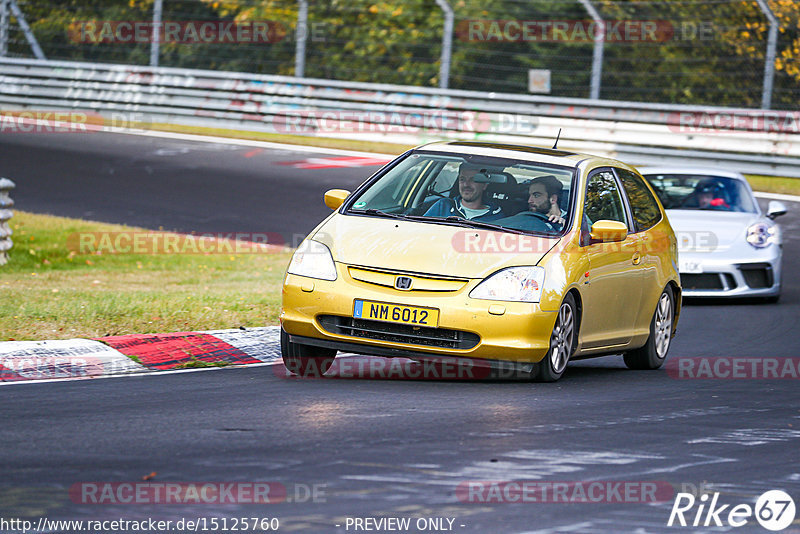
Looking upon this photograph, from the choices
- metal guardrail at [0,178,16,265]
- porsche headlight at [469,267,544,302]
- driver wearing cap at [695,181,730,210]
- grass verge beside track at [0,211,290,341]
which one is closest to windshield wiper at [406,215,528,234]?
porsche headlight at [469,267,544,302]

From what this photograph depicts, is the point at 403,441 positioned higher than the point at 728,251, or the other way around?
the point at 728,251

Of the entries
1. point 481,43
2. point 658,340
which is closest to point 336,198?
point 658,340

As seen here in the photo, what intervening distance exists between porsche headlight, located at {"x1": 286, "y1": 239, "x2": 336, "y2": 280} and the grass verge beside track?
1.86 meters

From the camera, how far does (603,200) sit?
9414 mm

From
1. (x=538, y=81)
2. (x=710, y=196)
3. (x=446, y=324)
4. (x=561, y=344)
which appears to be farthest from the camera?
(x=538, y=81)

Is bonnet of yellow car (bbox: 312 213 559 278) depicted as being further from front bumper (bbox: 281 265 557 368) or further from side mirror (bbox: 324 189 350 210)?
side mirror (bbox: 324 189 350 210)

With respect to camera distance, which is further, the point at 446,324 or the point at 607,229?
the point at 607,229

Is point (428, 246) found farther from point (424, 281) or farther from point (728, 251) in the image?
point (728, 251)

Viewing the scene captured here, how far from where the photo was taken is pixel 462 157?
930 centimetres

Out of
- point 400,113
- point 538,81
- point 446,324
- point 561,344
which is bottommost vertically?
point 561,344

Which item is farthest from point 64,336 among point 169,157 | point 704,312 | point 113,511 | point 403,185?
point 169,157

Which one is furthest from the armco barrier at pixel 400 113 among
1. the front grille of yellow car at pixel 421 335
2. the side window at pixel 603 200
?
the front grille of yellow car at pixel 421 335

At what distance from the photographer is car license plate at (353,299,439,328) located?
7.94m

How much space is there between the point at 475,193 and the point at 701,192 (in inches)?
250
